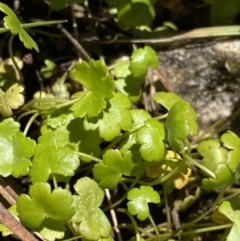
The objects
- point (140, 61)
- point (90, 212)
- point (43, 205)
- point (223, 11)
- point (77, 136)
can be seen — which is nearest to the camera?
point (43, 205)

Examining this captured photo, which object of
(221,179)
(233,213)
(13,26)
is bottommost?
(233,213)

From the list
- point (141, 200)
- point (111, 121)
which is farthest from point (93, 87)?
point (141, 200)

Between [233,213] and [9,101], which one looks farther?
[9,101]

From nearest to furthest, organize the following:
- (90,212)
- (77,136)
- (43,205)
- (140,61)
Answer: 1. (43,205)
2. (90,212)
3. (77,136)
4. (140,61)

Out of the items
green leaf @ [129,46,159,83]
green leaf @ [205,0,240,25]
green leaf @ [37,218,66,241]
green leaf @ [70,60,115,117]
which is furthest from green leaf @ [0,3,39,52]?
green leaf @ [205,0,240,25]

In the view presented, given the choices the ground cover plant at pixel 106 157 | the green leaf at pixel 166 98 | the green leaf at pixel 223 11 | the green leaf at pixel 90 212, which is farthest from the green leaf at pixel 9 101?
the green leaf at pixel 223 11

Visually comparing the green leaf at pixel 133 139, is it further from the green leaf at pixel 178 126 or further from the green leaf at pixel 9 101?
the green leaf at pixel 9 101

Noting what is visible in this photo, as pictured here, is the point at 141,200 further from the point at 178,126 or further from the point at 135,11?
the point at 135,11
